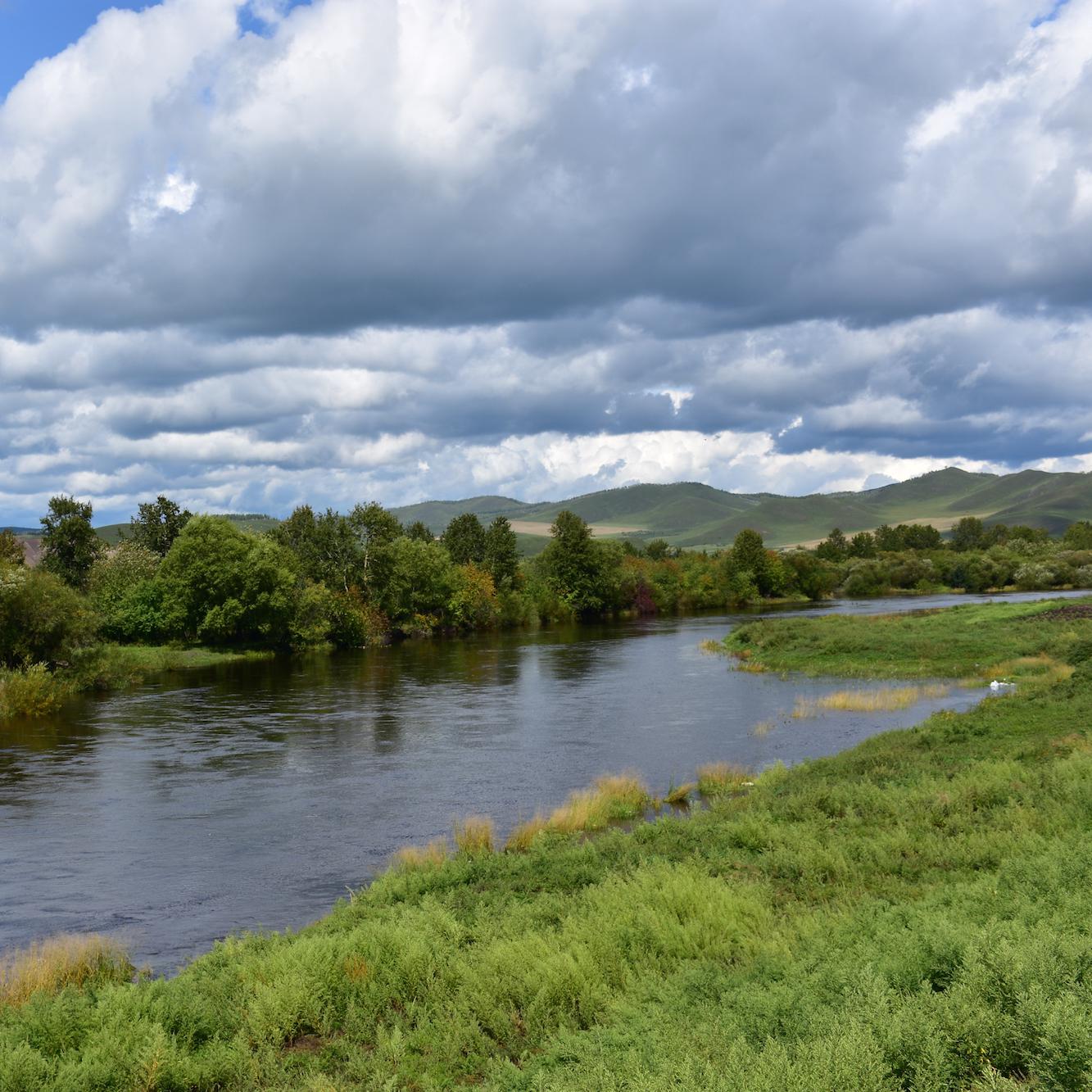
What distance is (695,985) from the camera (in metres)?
9.85

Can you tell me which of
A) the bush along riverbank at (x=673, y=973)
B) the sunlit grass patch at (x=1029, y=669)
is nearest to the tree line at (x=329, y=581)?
the bush along riverbank at (x=673, y=973)

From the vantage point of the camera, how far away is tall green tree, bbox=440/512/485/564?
12219cm

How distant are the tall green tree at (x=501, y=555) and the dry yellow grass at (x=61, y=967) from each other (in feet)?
328

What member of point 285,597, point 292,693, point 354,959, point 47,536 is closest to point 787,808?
point 354,959

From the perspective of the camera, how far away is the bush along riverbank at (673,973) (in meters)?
7.21

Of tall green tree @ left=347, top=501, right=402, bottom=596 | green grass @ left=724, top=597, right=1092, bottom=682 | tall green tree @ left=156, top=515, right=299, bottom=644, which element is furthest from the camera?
tall green tree @ left=347, top=501, right=402, bottom=596

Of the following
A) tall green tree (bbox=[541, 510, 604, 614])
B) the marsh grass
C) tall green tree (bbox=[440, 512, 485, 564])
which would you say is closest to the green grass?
the marsh grass

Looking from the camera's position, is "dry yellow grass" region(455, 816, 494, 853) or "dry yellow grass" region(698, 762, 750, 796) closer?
"dry yellow grass" region(455, 816, 494, 853)

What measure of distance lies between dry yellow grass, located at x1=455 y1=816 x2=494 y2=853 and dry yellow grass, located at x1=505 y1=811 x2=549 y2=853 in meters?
0.46

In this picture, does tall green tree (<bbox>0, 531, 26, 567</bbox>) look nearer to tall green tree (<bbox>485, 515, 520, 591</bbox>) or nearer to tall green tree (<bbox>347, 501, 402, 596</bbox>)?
tall green tree (<bbox>347, 501, 402, 596</bbox>)

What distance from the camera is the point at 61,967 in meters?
13.1

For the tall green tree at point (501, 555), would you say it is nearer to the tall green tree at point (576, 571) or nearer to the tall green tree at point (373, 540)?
the tall green tree at point (576, 571)

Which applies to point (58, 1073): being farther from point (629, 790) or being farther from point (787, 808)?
point (629, 790)

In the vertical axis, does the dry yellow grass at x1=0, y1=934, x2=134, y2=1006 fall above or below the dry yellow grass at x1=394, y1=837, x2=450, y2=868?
above
